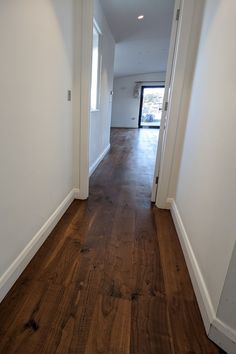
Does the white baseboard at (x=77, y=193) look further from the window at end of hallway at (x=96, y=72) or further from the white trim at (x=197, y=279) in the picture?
the window at end of hallway at (x=96, y=72)

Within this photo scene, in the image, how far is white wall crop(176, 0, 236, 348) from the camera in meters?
1.05

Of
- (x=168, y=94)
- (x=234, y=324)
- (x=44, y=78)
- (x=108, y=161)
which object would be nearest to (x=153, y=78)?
(x=108, y=161)

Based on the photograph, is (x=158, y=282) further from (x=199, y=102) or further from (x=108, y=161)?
(x=108, y=161)

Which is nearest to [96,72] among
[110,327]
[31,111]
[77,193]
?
[77,193]

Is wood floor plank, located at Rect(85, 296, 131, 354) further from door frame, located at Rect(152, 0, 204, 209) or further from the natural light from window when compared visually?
the natural light from window

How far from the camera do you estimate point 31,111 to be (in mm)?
1373

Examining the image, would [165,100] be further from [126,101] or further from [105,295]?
[126,101]

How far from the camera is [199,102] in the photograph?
1696 millimetres

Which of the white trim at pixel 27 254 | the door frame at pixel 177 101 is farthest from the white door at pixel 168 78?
the white trim at pixel 27 254

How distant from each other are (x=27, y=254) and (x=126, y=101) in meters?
10.5

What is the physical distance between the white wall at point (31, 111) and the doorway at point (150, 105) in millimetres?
9501

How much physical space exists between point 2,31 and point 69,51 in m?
1.03

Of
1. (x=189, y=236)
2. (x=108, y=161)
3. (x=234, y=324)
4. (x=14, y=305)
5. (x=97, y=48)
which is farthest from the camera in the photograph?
(x=108, y=161)

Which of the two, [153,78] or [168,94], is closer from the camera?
[168,94]
